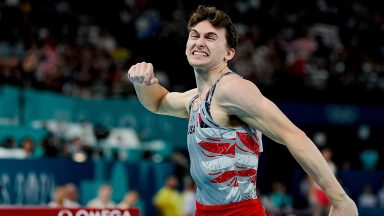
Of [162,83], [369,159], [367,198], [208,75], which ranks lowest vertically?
[367,198]

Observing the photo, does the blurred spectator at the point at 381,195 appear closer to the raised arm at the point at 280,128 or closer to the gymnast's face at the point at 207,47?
the gymnast's face at the point at 207,47

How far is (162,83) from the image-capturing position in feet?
66.0

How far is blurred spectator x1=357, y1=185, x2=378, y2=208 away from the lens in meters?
18.5

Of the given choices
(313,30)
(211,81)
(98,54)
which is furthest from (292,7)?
(211,81)

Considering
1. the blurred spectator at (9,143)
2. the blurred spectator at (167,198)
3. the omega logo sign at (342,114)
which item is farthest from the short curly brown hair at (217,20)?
the omega logo sign at (342,114)

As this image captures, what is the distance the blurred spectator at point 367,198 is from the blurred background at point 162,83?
0.05m

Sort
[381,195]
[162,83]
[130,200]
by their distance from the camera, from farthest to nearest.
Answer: [162,83]
[381,195]
[130,200]

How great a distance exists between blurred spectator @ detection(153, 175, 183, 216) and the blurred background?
0.06m

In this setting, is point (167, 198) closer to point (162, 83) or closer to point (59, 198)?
Answer: point (59, 198)

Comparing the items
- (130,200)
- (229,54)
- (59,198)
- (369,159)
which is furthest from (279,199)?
(229,54)

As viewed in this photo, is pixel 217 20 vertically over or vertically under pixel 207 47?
over

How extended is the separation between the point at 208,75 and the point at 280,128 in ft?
2.31

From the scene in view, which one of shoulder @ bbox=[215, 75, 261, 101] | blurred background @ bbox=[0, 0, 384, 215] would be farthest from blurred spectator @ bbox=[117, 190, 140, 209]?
shoulder @ bbox=[215, 75, 261, 101]

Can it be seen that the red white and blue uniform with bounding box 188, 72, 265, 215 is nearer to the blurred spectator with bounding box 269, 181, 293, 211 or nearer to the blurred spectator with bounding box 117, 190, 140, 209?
the blurred spectator with bounding box 117, 190, 140, 209
